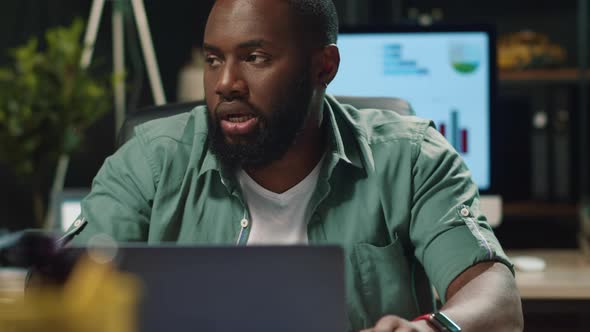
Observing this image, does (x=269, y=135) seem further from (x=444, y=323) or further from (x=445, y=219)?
(x=444, y=323)

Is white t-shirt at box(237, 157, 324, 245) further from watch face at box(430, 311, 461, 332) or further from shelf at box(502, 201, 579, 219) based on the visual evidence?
shelf at box(502, 201, 579, 219)

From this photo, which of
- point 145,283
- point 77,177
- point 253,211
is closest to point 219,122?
point 253,211

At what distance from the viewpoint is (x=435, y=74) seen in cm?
216

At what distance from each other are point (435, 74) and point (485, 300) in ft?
3.43

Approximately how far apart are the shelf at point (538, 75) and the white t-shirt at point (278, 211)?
1.73 m

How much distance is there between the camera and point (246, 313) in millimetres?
697

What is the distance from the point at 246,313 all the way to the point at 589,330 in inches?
62.3

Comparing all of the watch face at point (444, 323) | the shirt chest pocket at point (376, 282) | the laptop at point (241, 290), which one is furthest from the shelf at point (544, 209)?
the laptop at point (241, 290)

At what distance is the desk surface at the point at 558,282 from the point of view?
189 cm

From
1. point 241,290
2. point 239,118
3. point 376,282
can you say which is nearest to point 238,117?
point 239,118

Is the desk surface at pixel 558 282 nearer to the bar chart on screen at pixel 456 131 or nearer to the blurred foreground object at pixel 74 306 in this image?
the bar chart on screen at pixel 456 131

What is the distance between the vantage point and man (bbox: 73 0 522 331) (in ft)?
4.54

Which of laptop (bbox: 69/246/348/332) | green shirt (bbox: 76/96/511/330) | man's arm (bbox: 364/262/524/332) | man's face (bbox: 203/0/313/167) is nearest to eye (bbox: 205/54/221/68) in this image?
man's face (bbox: 203/0/313/167)

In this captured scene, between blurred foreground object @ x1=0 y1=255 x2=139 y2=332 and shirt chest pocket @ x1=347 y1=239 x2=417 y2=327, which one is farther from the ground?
blurred foreground object @ x1=0 y1=255 x2=139 y2=332
